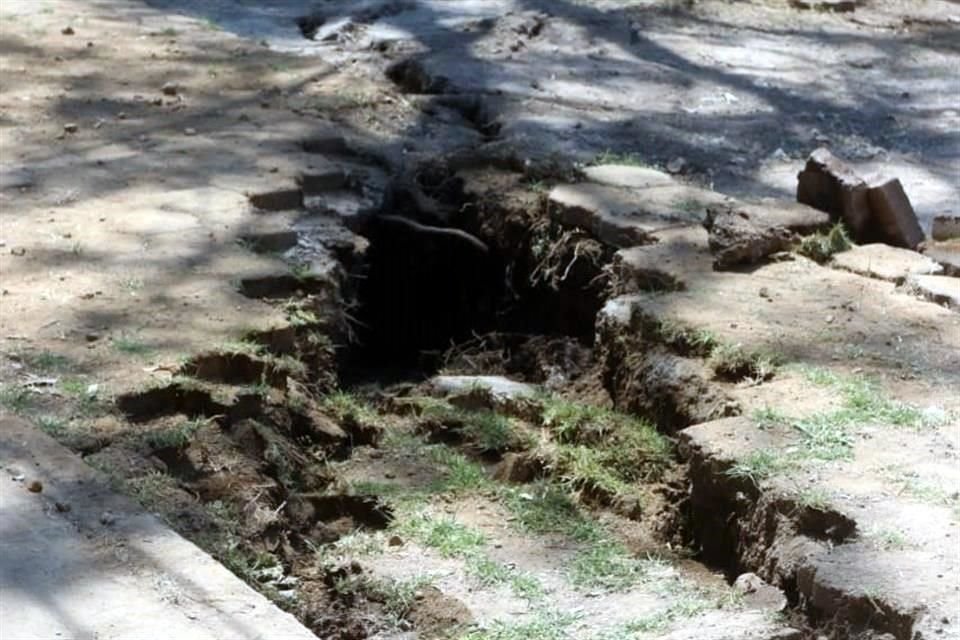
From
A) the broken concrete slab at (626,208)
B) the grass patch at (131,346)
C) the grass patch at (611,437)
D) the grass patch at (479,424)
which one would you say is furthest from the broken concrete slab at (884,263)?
the grass patch at (131,346)

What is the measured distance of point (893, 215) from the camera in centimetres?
509

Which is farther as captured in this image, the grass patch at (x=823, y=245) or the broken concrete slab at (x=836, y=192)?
the broken concrete slab at (x=836, y=192)

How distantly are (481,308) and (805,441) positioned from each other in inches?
77.3

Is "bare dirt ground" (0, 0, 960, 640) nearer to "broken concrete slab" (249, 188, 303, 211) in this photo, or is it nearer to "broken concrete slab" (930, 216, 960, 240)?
"broken concrete slab" (249, 188, 303, 211)

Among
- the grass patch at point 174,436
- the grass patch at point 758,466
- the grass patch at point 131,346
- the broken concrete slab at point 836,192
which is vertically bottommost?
the grass patch at point 174,436

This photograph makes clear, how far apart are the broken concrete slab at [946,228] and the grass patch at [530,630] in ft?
7.32

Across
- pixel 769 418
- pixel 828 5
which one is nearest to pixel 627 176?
pixel 769 418

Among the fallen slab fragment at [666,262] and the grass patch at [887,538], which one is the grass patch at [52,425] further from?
the fallen slab fragment at [666,262]

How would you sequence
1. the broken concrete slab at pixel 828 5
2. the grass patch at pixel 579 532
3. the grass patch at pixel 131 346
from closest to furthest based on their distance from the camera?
the grass patch at pixel 579 532
the grass patch at pixel 131 346
the broken concrete slab at pixel 828 5

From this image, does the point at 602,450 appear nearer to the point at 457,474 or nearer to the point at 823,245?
the point at 457,474

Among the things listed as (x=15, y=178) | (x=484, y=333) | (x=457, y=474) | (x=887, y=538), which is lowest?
(x=484, y=333)

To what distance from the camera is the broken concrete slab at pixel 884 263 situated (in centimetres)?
483

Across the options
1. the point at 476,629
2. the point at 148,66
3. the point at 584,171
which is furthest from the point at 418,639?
the point at 148,66

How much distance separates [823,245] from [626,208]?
626 millimetres
